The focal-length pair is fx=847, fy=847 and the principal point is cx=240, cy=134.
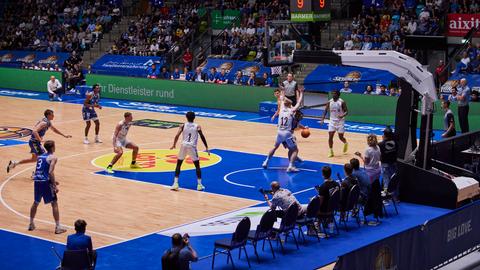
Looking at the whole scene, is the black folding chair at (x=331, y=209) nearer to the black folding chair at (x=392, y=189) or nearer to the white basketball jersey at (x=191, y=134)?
the black folding chair at (x=392, y=189)

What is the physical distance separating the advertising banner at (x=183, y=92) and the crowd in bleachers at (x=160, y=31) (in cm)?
434

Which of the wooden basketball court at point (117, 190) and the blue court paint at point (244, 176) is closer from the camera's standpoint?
the wooden basketball court at point (117, 190)

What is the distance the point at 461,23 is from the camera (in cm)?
3506

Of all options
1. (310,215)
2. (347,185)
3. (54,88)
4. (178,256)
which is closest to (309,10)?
(54,88)

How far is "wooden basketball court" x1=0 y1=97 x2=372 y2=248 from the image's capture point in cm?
1769

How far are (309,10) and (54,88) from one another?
1271 cm

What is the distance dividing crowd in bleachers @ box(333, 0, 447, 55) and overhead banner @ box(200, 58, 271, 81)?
11.9 feet

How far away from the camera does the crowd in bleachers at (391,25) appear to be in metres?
36.1

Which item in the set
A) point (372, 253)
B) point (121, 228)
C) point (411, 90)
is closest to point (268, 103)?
point (411, 90)

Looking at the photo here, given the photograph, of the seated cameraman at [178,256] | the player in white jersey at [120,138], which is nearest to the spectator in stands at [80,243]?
the seated cameraman at [178,256]

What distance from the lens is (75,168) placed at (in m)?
23.6

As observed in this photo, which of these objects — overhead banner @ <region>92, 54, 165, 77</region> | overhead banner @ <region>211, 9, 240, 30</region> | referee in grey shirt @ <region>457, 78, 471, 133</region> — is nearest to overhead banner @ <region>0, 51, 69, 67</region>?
overhead banner @ <region>92, 54, 165, 77</region>

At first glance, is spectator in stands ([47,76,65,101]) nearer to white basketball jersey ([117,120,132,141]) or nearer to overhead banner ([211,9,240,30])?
overhead banner ([211,9,240,30])

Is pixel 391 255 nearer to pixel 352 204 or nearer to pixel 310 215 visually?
pixel 310 215
